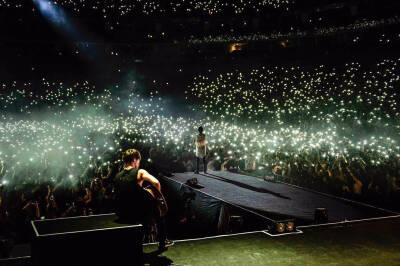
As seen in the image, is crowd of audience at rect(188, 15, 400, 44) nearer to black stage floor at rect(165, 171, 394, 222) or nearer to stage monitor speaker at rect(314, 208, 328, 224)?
black stage floor at rect(165, 171, 394, 222)

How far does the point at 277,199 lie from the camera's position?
21.0ft

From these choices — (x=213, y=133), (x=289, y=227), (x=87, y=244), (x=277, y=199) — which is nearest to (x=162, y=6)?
(x=213, y=133)

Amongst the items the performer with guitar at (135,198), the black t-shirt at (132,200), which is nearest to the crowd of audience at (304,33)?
the performer with guitar at (135,198)

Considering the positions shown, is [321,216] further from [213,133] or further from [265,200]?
[213,133]

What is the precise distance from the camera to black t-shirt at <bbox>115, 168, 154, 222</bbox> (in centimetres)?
317

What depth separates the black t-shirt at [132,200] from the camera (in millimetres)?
3174

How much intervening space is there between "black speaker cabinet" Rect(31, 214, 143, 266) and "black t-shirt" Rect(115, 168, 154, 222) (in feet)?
0.48

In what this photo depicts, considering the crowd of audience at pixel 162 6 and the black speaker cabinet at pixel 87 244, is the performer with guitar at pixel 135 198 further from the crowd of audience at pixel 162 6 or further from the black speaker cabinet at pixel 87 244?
the crowd of audience at pixel 162 6

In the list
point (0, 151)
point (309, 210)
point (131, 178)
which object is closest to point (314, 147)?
point (309, 210)

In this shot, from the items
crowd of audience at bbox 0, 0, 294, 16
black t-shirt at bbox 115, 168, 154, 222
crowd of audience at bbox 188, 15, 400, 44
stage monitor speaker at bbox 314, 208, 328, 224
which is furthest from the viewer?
crowd of audience at bbox 0, 0, 294, 16

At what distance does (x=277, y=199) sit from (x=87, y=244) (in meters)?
4.43

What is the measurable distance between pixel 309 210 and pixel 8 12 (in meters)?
20.6

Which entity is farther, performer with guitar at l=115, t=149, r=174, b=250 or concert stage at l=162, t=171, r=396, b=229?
concert stage at l=162, t=171, r=396, b=229

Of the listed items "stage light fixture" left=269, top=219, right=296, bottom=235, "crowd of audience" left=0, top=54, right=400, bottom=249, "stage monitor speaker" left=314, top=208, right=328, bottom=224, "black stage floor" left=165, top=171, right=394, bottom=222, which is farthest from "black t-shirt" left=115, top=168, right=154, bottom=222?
"black stage floor" left=165, top=171, right=394, bottom=222
